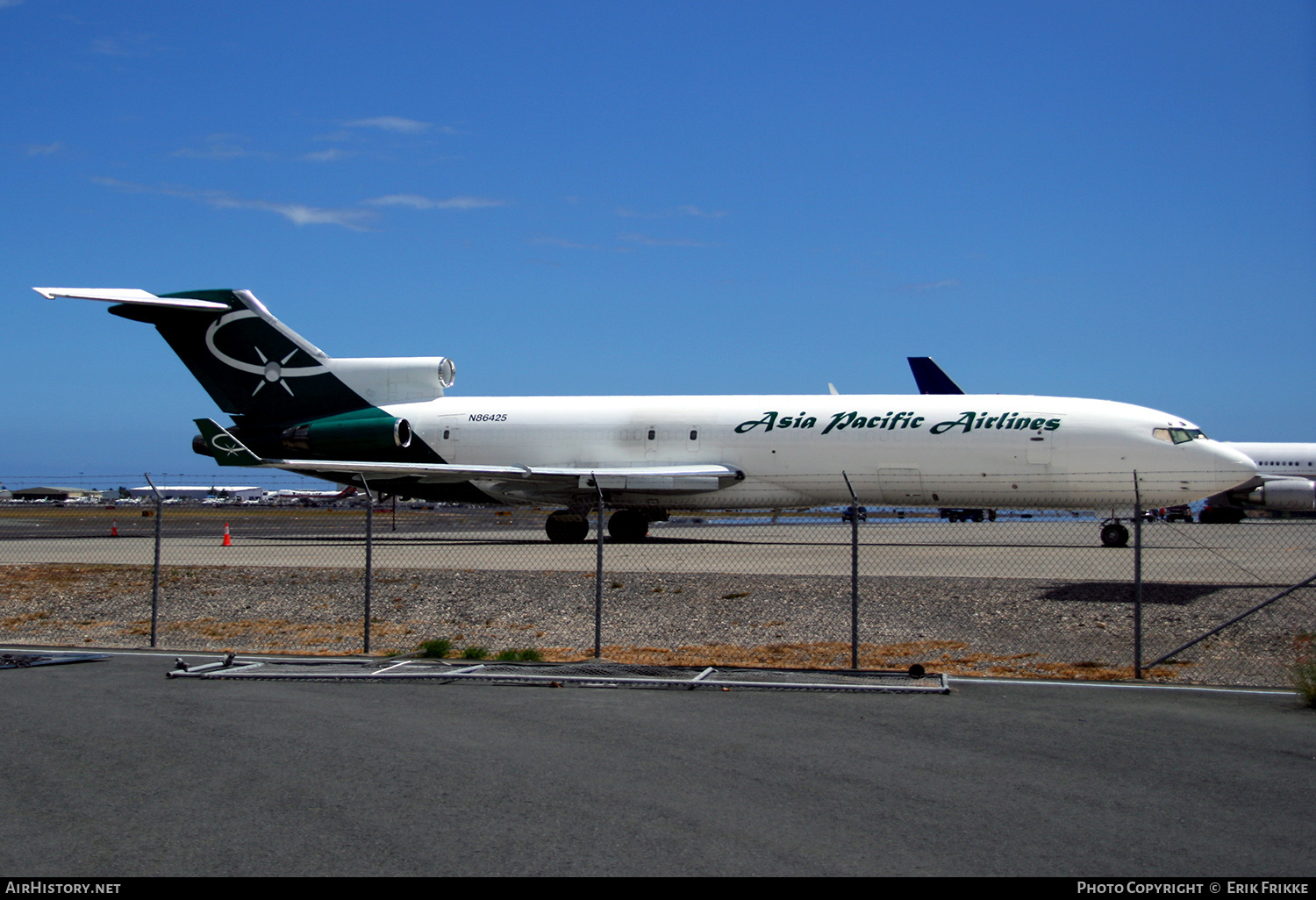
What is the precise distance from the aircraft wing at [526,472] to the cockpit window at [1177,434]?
9.95 meters

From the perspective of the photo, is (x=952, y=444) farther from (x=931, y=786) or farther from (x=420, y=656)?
(x=931, y=786)

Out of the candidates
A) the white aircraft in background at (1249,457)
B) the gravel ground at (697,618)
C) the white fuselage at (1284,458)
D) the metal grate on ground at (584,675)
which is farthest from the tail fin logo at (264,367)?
the white fuselage at (1284,458)

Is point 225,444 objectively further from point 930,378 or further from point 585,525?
point 930,378

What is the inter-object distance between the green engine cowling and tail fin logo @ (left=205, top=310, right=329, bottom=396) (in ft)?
4.98

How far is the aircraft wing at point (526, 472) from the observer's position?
27.6 m

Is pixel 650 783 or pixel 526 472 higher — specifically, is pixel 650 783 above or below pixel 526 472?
below

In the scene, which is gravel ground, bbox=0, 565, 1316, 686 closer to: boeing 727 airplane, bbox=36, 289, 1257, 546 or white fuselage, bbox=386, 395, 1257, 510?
boeing 727 airplane, bbox=36, 289, 1257, 546

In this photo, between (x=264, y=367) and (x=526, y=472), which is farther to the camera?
(x=264, y=367)

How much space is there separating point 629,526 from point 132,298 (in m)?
15.1

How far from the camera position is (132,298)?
29.7m

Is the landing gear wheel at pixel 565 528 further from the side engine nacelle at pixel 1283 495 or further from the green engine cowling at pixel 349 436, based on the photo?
the side engine nacelle at pixel 1283 495

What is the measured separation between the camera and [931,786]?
20.2 ft

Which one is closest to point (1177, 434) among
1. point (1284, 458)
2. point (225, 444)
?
point (225, 444)

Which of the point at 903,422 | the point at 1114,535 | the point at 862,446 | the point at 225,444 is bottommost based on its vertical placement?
the point at 1114,535
